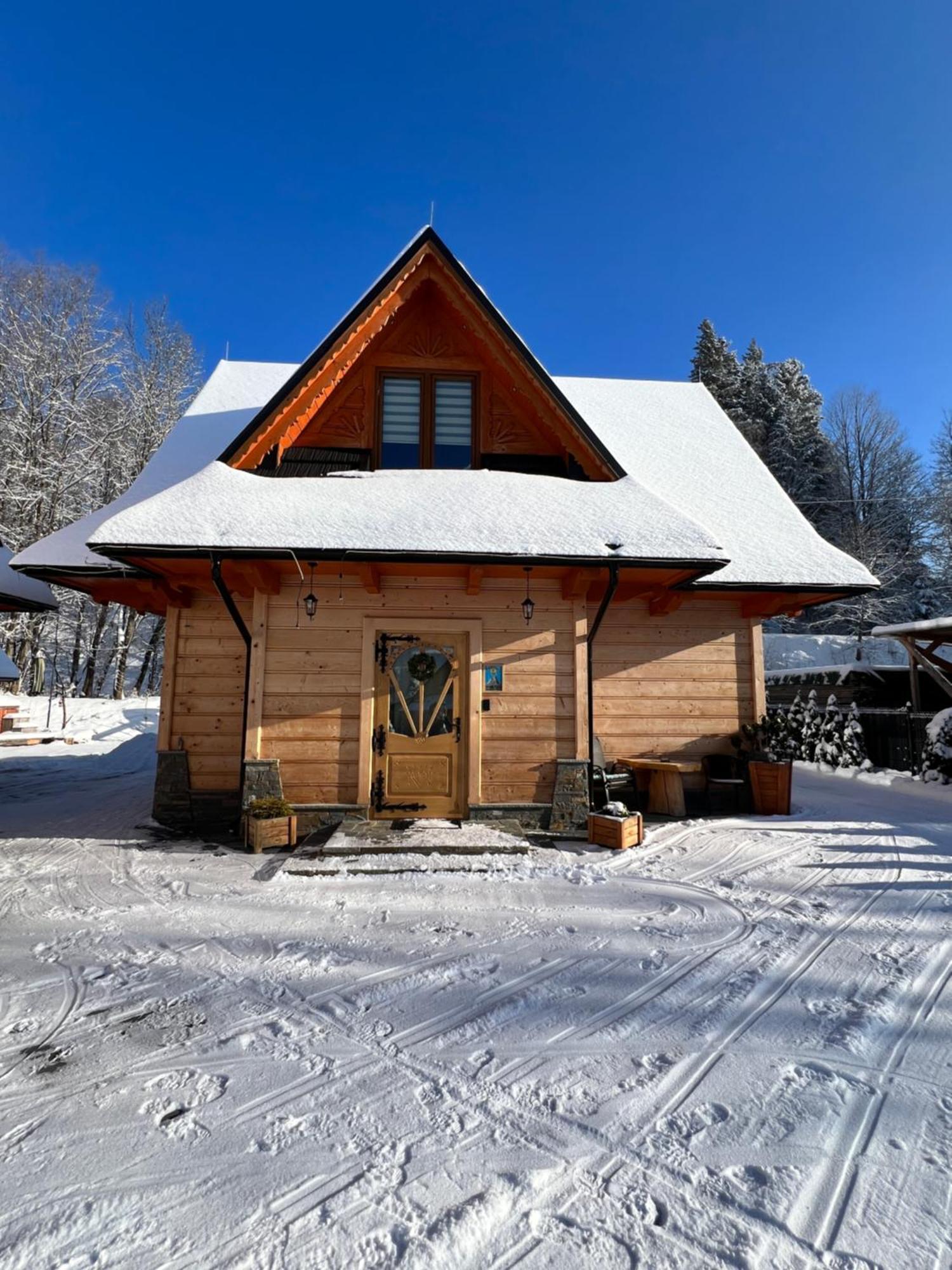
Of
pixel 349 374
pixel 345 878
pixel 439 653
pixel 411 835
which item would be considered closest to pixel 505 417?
pixel 349 374

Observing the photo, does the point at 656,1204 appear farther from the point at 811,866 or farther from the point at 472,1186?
the point at 811,866

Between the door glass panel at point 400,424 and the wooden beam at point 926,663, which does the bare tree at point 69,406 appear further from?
the wooden beam at point 926,663

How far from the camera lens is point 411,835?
6.52 metres

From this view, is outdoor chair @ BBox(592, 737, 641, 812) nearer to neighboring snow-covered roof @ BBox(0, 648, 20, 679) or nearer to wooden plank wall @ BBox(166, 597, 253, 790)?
wooden plank wall @ BBox(166, 597, 253, 790)

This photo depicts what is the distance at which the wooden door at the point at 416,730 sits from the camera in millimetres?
7301

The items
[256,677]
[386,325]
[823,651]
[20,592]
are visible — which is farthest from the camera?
[823,651]

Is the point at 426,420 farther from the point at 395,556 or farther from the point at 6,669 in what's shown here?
Result: the point at 6,669

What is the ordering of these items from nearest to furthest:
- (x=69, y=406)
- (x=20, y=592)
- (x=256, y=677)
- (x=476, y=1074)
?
(x=476, y=1074)
(x=256, y=677)
(x=20, y=592)
(x=69, y=406)

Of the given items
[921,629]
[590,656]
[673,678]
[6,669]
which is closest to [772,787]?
[673,678]

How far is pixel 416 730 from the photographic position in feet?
24.1

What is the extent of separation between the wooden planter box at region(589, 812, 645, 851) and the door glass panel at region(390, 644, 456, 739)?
6.59 feet

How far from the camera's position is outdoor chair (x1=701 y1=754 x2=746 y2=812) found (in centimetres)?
842

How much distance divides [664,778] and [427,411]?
20.0 feet

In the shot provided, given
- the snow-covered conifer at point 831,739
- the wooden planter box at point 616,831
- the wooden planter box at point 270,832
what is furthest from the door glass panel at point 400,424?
the snow-covered conifer at point 831,739
